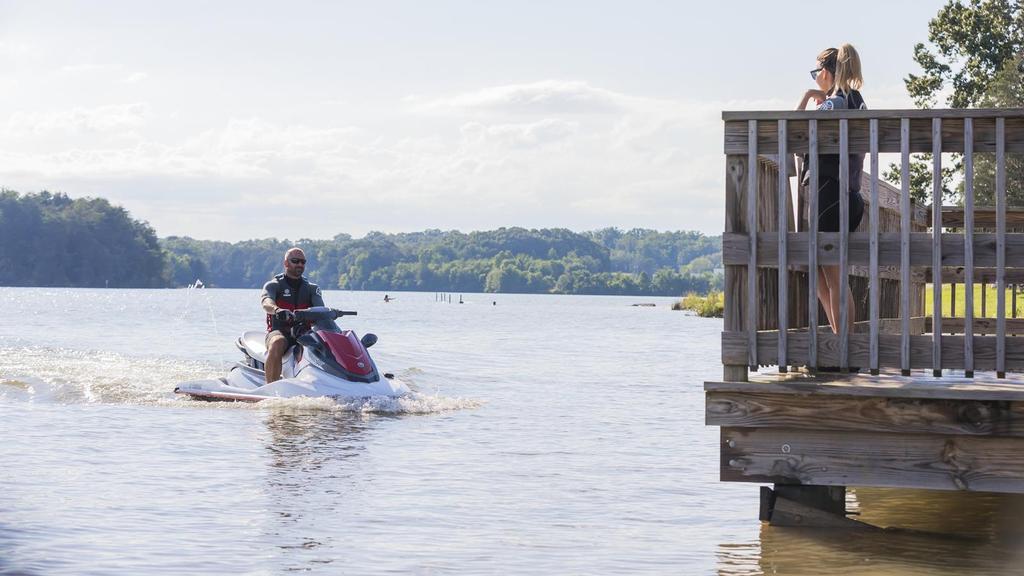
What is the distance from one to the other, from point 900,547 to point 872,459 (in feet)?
3.29

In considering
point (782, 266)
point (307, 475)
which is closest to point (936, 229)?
point (782, 266)

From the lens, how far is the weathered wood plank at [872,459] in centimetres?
698

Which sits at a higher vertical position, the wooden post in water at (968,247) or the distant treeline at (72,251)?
the distant treeline at (72,251)

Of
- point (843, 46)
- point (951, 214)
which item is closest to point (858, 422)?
point (843, 46)

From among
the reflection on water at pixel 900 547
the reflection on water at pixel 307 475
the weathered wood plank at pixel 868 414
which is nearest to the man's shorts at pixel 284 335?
the reflection on water at pixel 307 475

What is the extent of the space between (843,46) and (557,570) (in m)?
3.51

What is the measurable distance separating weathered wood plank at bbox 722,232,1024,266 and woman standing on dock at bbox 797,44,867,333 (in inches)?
20.4

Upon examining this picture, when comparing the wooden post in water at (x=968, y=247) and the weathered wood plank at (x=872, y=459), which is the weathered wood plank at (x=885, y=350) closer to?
the wooden post in water at (x=968, y=247)

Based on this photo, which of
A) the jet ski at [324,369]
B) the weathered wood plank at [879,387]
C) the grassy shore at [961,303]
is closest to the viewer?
the weathered wood plank at [879,387]

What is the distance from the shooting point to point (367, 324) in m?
63.4

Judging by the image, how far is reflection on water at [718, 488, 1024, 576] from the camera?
7.30 metres

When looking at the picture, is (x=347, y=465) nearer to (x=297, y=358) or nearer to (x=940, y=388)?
(x=297, y=358)

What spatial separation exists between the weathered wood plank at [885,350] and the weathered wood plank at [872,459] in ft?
1.24

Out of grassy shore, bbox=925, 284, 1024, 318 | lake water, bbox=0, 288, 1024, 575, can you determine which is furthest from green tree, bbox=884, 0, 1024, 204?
lake water, bbox=0, 288, 1024, 575
